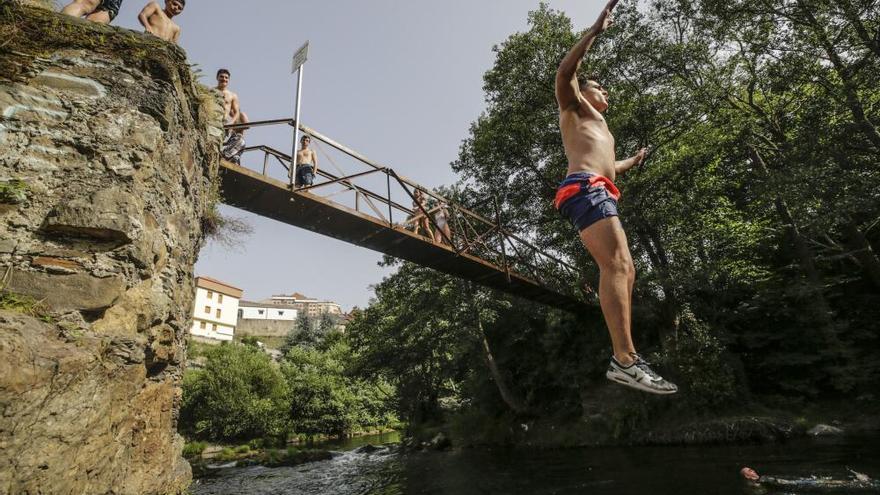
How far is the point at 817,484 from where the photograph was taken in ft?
18.0

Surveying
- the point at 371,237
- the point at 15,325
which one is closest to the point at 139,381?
the point at 15,325

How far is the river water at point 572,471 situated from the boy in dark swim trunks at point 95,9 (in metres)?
8.63

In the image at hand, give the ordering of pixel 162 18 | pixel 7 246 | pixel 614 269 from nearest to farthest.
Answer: pixel 614 269
pixel 7 246
pixel 162 18

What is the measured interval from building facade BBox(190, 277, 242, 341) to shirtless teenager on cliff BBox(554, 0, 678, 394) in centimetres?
5472

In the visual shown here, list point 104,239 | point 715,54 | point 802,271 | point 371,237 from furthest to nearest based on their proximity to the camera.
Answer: point 715,54 → point 802,271 → point 371,237 → point 104,239

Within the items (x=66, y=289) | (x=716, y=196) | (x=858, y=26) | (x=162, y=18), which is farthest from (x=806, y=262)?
(x=66, y=289)

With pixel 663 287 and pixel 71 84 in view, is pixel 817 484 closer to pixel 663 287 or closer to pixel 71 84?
pixel 663 287

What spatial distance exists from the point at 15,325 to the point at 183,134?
2327mm

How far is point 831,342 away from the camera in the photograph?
447 inches

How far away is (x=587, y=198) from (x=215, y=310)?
5837 cm

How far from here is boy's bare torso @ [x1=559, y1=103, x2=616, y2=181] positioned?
258 centimetres

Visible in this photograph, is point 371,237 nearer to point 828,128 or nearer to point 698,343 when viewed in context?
point 698,343

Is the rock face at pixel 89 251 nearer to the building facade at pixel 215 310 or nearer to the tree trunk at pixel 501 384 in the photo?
the tree trunk at pixel 501 384

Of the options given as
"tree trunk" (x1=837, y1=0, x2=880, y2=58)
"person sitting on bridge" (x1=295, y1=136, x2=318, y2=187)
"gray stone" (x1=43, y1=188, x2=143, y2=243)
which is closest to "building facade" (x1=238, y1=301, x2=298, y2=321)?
"person sitting on bridge" (x1=295, y1=136, x2=318, y2=187)
